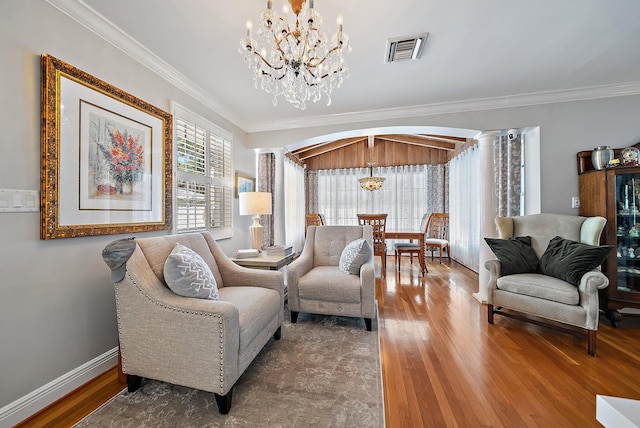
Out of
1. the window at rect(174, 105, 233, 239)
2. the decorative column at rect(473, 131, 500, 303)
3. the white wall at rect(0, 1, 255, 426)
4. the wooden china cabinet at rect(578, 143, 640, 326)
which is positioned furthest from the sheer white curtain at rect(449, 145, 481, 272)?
the white wall at rect(0, 1, 255, 426)

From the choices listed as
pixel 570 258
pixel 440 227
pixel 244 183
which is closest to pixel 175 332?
pixel 244 183

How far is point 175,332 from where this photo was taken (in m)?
1.40

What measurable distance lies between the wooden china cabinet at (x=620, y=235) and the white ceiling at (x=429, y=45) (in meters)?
1.09

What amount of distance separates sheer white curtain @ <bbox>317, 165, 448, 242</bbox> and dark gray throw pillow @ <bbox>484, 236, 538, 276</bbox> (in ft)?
11.3

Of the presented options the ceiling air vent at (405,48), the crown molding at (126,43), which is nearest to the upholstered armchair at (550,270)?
the ceiling air vent at (405,48)

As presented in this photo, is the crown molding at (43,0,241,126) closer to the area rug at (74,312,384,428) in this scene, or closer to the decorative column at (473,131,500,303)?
the area rug at (74,312,384,428)

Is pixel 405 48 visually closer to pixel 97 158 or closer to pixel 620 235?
pixel 97 158

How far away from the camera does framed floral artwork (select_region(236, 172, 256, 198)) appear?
3543 millimetres

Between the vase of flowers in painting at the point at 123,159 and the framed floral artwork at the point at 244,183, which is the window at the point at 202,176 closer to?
the framed floral artwork at the point at 244,183

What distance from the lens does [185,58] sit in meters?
2.23

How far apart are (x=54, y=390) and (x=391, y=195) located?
6.07 m

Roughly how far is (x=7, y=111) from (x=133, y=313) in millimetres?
1265

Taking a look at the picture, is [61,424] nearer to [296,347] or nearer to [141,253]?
[141,253]

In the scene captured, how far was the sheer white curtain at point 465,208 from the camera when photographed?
4562 millimetres
